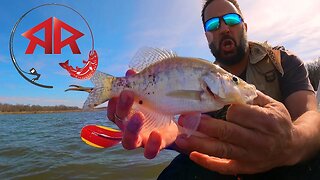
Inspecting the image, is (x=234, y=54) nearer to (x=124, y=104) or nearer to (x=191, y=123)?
(x=124, y=104)

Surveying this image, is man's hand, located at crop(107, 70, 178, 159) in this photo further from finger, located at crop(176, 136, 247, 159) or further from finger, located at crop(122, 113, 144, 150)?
finger, located at crop(176, 136, 247, 159)

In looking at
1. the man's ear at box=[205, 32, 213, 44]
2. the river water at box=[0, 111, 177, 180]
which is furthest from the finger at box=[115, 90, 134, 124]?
the river water at box=[0, 111, 177, 180]

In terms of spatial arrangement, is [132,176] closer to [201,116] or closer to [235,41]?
[235,41]

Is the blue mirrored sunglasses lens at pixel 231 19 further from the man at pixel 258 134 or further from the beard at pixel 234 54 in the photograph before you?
the man at pixel 258 134

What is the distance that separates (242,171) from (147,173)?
528cm

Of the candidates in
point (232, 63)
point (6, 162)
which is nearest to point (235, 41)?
point (232, 63)

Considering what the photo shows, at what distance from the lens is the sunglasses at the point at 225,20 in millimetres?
4355

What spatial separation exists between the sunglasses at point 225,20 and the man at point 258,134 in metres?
0.58

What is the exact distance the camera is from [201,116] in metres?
1.78

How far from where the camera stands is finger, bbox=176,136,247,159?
1765 millimetres

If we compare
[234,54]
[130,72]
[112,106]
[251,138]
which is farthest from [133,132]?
[234,54]

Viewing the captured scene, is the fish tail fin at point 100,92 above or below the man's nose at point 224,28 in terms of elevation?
below

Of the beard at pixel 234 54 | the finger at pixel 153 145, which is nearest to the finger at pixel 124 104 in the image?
the finger at pixel 153 145

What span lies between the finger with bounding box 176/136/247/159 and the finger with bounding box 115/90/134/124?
0.54 metres
